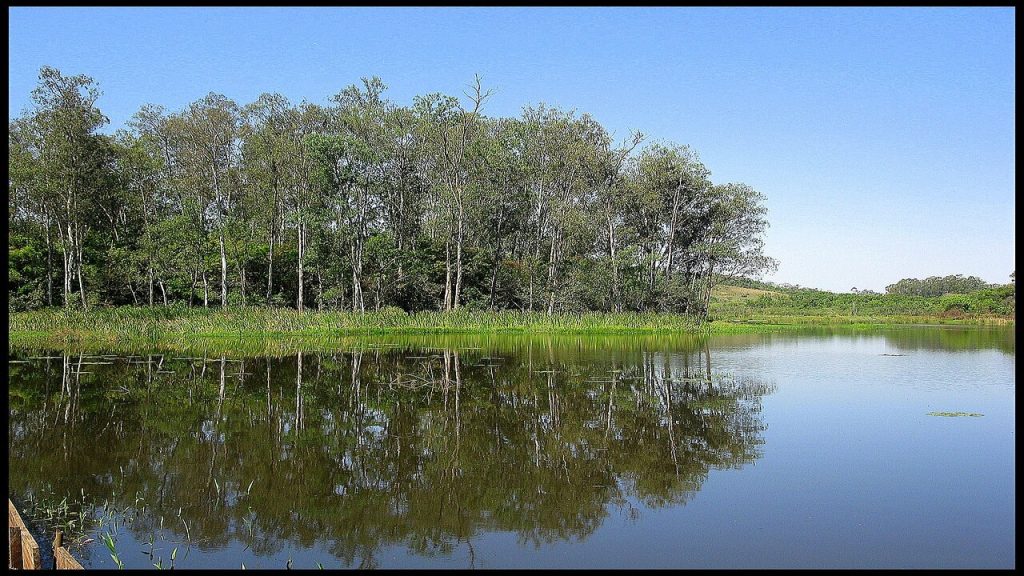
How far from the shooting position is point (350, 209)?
37.8 meters

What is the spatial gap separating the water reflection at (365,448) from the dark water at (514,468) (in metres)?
0.05

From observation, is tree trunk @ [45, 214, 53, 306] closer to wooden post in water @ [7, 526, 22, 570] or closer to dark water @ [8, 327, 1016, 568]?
dark water @ [8, 327, 1016, 568]

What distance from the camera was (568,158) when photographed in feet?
139

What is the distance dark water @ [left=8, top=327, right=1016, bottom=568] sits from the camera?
662 centimetres

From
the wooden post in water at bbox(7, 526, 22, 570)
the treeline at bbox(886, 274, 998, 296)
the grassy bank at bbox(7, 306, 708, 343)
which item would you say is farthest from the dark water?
the treeline at bbox(886, 274, 998, 296)

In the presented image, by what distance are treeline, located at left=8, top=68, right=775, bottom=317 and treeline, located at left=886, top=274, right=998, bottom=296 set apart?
6159 cm

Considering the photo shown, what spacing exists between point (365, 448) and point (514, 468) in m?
2.43

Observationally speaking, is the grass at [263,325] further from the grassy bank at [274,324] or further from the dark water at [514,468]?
the dark water at [514,468]

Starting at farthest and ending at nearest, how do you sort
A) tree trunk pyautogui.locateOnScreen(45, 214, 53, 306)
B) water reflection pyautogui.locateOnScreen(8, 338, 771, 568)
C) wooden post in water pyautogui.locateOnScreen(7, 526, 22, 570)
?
tree trunk pyautogui.locateOnScreen(45, 214, 53, 306) → water reflection pyautogui.locateOnScreen(8, 338, 771, 568) → wooden post in water pyautogui.locateOnScreen(7, 526, 22, 570)

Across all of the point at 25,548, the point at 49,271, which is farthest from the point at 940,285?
the point at 25,548

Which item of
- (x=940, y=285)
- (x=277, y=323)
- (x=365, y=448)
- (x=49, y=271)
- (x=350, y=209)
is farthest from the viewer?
(x=940, y=285)

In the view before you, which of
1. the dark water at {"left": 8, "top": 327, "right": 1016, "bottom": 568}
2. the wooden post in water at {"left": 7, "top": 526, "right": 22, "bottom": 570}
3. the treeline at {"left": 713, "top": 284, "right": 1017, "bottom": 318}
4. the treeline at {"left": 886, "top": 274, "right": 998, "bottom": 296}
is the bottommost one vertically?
the dark water at {"left": 8, "top": 327, "right": 1016, "bottom": 568}

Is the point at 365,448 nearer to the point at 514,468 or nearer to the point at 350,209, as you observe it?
the point at 514,468

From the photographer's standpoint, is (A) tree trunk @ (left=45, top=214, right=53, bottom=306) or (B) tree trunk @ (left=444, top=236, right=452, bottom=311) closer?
(A) tree trunk @ (left=45, top=214, right=53, bottom=306)
